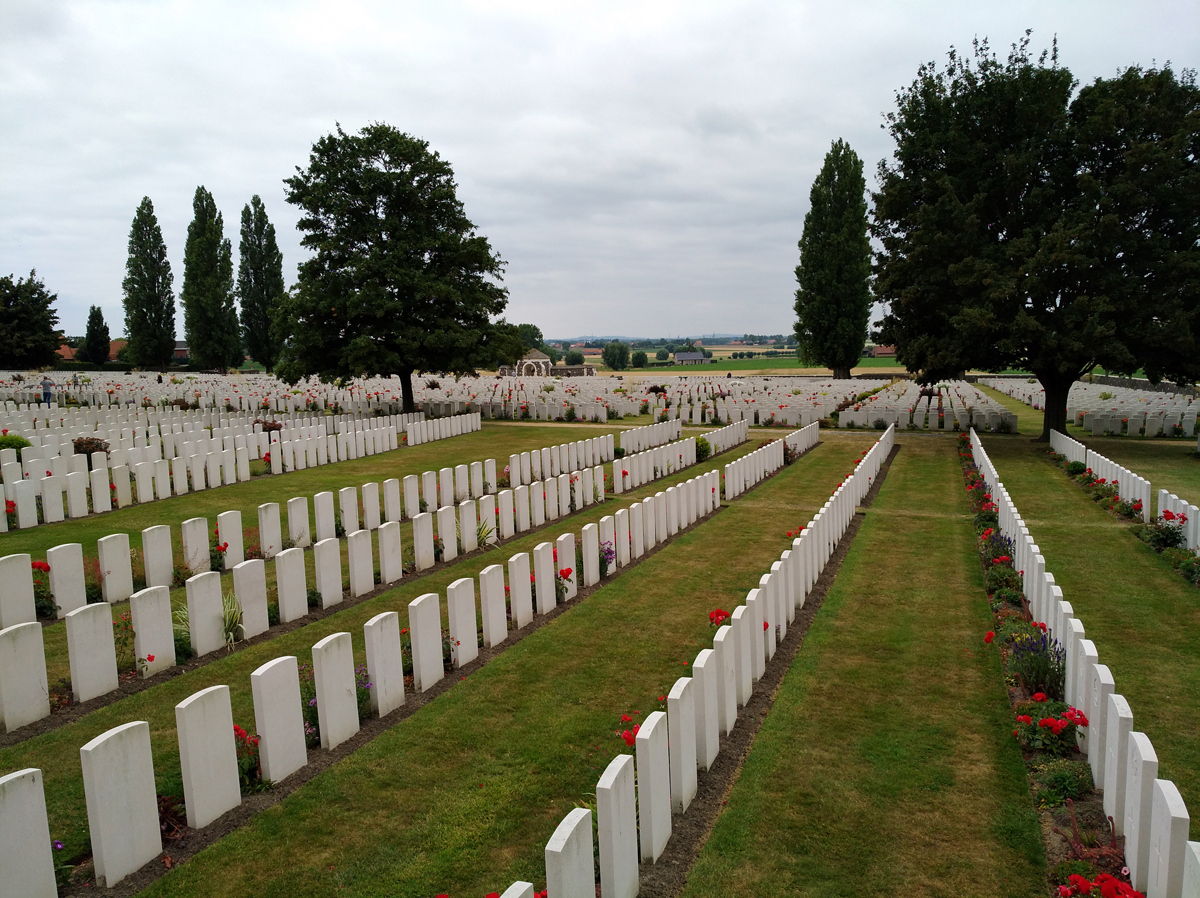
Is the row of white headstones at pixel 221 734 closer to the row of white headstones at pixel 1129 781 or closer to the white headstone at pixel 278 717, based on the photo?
the white headstone at pixel 278 717

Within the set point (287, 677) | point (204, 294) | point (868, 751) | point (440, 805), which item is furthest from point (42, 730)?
point (204, 294)

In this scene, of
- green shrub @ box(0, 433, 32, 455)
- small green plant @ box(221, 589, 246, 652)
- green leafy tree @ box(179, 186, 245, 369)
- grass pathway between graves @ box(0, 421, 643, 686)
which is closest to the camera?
small green plant @ box(221, 589, 246, 652)

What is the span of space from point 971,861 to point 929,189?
1990 centimetres

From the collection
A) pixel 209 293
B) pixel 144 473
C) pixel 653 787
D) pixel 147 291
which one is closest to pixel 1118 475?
pixel 653 787

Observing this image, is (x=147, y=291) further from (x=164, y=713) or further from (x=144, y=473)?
(x=164, y=713)

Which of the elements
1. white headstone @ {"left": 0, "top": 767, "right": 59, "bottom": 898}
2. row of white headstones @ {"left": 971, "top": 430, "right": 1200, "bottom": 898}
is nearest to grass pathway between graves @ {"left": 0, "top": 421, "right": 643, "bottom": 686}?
white headstone @ {"left": 0, "top": 767, "right": 59, "bottom": 898}

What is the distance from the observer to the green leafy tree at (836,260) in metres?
50.7

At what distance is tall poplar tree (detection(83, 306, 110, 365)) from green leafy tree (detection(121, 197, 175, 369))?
17.3m

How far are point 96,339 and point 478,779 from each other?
270ft

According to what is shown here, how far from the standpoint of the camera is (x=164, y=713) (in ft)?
17.5

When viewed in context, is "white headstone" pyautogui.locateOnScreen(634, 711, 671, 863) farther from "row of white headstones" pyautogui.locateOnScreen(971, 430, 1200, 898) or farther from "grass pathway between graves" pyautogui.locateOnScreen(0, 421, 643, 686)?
"grass pathway between graves" pyautogui.locateOnScreen(0, 421, 643, 686)

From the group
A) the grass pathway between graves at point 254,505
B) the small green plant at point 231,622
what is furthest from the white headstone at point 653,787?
the grass pathway between graves at point 254,505

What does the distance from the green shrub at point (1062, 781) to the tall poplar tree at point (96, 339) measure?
3253 inches

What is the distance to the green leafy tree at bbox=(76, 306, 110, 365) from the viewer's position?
70500 millimetres
